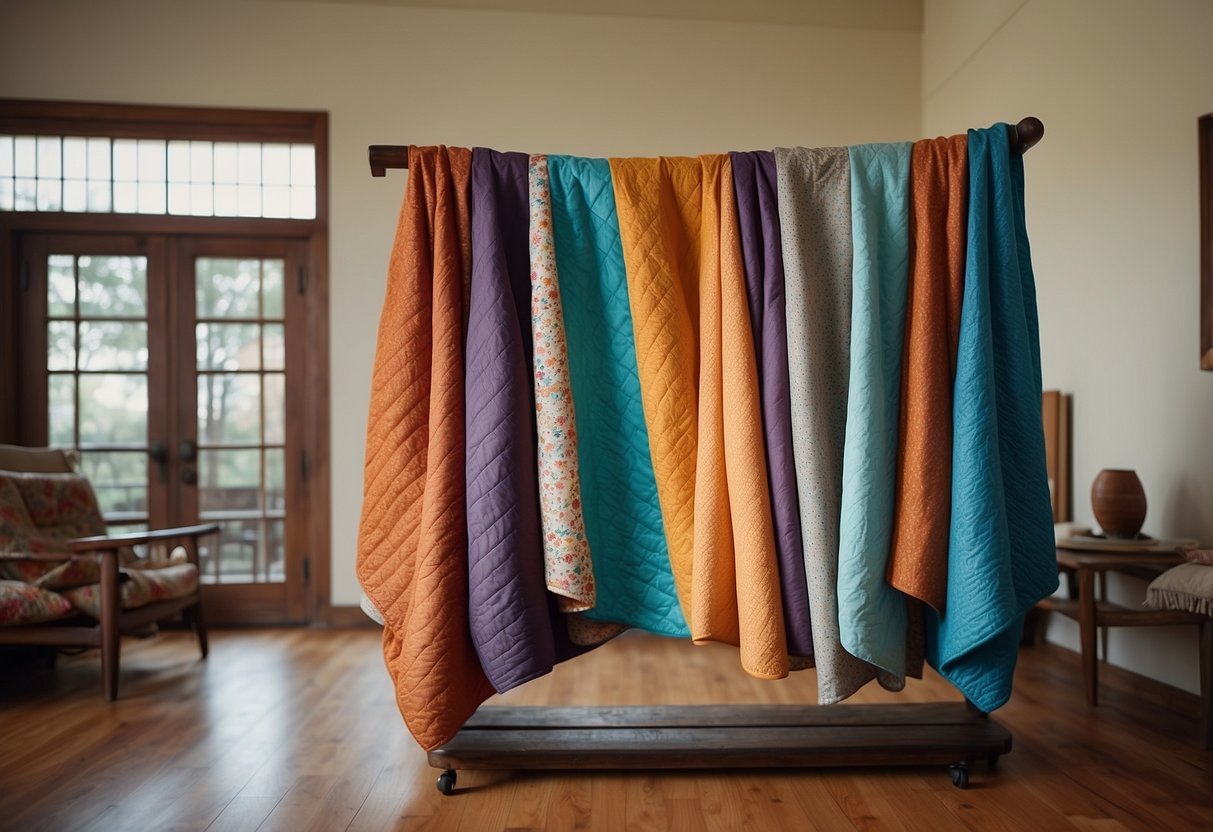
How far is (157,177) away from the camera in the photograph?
13.9 feet

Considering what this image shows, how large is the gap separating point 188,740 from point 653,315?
190 cm

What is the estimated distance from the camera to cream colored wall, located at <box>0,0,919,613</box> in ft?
13.6

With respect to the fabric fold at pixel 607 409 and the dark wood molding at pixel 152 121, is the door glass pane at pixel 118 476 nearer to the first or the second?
the dark wood molding at pixel 152 121

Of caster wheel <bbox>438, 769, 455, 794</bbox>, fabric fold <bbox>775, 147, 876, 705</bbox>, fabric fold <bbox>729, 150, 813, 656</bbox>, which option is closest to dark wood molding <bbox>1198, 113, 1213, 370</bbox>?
fabric fold <bbox>775, 147, 876, 705</bbox>

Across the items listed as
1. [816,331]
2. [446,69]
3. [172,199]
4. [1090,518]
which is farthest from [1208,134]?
[172,199]


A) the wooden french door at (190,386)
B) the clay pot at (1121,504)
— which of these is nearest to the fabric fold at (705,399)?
the clay pot at (1121,504)

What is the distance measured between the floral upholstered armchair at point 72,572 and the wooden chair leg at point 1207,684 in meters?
3.42

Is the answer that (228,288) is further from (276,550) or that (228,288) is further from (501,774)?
(501,774)

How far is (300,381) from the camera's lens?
4.28 metres

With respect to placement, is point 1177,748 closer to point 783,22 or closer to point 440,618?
point 440,618

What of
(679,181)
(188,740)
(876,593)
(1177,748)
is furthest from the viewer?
(188,740)

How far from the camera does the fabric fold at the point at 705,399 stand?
1745mm

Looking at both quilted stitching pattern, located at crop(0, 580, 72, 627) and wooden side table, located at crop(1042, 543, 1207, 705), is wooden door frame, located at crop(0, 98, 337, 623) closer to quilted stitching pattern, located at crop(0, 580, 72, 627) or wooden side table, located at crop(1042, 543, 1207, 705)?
quilted stitching pattern, located at crop(0, 580, 72, 627)

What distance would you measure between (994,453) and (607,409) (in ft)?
2.75
